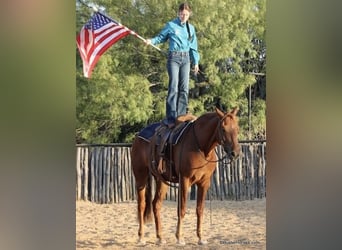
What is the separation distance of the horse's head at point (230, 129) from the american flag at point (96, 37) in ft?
2.11

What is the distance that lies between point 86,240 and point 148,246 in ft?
1.06

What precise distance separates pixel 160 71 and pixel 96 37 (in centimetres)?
38

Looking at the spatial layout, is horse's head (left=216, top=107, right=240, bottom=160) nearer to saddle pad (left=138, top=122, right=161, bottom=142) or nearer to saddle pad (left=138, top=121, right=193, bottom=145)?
saddle pad (left=138, top=121, right=193, bottom=145)

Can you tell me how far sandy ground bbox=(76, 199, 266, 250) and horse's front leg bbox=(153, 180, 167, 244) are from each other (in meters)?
0.02

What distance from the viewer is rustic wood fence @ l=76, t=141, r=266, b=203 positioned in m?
2.40

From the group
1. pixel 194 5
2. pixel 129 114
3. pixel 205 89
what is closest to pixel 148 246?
pixel 129 114

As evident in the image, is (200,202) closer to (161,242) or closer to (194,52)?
(161,242)

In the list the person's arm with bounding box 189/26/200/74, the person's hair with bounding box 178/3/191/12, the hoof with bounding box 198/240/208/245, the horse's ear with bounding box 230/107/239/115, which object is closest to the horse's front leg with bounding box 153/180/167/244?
the hoof with bounding box 198/240/208/245

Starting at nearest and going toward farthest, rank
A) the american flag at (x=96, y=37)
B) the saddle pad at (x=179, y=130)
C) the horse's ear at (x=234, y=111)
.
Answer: the american flag at (x=96, y=37), the horse's ear at (x=234, y=111), the saddle pad at (x=179, y=130)

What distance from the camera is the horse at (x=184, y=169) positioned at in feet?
8.04

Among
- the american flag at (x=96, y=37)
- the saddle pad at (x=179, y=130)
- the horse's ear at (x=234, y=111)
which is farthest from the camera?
the saddle pad at (x=179, y=130)

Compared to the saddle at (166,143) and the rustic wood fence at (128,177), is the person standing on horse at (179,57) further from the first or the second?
the rustic wood fence at (128,177)

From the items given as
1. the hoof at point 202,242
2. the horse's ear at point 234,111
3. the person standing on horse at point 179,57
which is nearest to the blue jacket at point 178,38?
the person standing on horse at point 179,57
